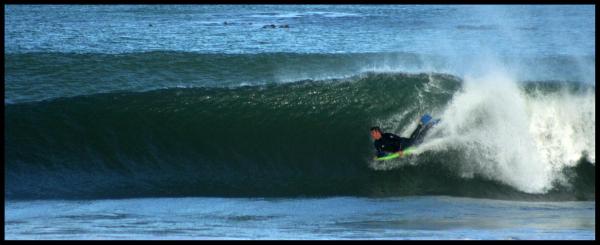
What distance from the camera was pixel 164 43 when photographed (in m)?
31.2

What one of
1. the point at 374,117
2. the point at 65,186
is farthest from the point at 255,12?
the point at 65,186

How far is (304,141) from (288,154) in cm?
62

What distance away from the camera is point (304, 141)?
1895 cm

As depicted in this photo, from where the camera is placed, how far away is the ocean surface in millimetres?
13961

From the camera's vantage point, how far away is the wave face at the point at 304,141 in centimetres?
1681

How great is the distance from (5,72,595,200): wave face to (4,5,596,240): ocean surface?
0.04 meters

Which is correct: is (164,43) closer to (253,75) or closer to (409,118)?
(253,75)

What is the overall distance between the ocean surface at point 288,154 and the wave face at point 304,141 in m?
0.04

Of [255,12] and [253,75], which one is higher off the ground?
[255,12]

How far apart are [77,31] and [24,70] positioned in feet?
26.7

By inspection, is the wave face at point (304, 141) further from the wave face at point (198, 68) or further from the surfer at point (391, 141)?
the wave face at point (198, 68)

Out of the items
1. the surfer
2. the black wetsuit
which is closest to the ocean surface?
the surfer

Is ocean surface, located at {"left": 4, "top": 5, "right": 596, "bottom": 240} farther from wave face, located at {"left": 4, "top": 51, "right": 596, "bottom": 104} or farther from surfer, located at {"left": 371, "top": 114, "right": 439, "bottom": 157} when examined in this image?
surfer, located at {"left": 371, "top": 114, "right": 439, "bottom": 157}

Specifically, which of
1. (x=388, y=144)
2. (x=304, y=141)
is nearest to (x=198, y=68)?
(x=304, y=141)
